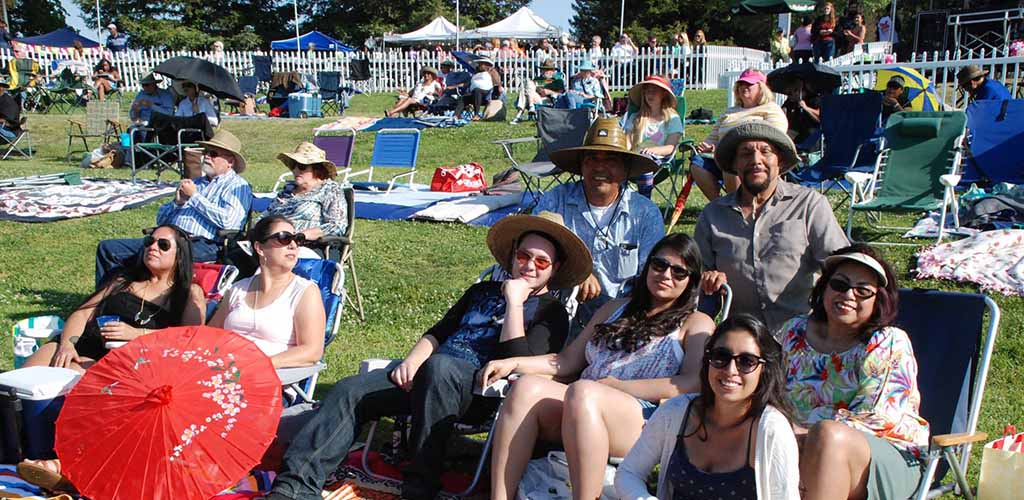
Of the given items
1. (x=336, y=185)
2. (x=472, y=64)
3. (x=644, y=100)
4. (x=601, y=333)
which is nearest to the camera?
(x=601, y=333)

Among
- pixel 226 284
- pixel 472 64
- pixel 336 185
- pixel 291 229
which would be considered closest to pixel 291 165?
pixel 336 185

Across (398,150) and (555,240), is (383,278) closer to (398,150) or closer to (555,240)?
(555,240)

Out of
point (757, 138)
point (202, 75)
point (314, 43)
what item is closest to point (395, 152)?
point (202, 75)

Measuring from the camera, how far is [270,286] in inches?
168

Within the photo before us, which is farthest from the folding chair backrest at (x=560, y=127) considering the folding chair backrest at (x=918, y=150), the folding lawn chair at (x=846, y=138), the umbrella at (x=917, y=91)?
the umbrella at (x=917, y=91)

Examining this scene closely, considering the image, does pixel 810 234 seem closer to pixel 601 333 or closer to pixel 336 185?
pixel 601 333

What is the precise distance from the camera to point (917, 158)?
8.12 meters

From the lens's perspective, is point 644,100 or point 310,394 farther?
point 644,100

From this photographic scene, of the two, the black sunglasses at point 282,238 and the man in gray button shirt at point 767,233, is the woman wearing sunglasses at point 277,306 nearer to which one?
the black sunglasses at point 282,238

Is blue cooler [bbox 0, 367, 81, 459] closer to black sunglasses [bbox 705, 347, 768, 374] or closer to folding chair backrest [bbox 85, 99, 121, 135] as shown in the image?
black sunglasses [bbox 705, 347, 768, 374]

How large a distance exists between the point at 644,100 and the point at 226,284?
4.39 metres

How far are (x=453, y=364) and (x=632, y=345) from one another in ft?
2.31

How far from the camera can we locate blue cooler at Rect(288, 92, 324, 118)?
20.3m

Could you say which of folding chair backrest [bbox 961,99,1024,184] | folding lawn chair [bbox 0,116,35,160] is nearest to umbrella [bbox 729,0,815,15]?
folding chair backrest [bbox 961,99,1024,184]
